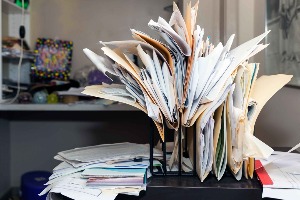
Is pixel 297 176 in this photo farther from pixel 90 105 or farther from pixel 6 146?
pixel 6 146

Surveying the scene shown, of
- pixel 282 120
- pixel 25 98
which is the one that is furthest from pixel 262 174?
pixel 25 98

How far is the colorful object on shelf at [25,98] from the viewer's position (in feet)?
6.25

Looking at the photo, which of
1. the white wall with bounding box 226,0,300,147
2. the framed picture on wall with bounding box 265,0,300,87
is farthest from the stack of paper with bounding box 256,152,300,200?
the framed picture on wall with bounding box 265,0,300,87

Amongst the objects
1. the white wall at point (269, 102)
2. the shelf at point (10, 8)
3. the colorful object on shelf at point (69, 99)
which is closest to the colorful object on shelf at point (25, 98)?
the colorful object on shelf at point (69, 99)

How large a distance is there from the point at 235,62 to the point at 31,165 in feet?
6.44

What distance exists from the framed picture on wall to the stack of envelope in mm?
451

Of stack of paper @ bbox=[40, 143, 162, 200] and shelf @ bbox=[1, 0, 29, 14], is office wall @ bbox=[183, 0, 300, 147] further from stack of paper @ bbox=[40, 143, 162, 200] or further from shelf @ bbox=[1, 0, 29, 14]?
shelf @ bbox=[1, 0, 29, 14]

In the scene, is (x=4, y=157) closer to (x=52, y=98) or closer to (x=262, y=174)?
(x=52, y=98)

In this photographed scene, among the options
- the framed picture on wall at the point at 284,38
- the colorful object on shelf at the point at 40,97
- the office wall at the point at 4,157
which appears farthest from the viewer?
the office wall at the point at 4,157

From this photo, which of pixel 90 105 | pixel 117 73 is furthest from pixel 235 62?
pixel 90 105

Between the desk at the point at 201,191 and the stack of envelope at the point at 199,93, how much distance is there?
0.10ft

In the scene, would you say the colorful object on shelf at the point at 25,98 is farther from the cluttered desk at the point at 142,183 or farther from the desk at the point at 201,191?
the desk at the point at 201,191

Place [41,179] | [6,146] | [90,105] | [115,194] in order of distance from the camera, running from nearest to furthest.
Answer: [115,194], [90,105], [41,179], [6,146]

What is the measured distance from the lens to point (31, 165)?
229 centimetres
